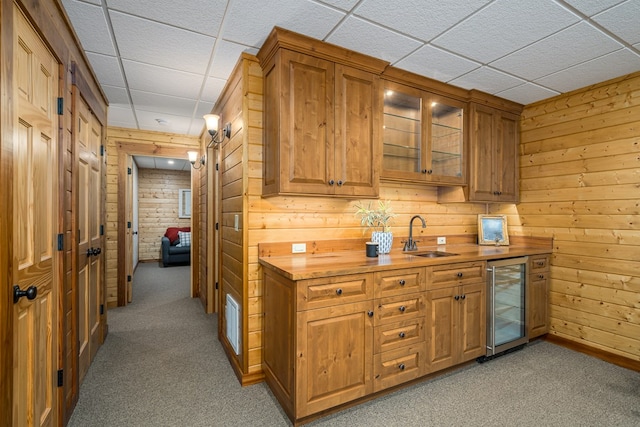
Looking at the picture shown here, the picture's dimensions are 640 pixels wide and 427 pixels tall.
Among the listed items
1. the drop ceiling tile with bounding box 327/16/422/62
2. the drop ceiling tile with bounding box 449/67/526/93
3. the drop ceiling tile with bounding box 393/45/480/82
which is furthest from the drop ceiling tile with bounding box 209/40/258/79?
the drop ceiling tile with bounding box 449/67/526/93

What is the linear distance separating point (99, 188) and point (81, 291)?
1054 millimetres

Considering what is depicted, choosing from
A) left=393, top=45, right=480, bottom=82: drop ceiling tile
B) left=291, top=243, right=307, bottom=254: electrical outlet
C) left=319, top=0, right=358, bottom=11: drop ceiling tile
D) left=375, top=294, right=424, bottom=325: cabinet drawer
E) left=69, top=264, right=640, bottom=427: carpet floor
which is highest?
left=393, top=45, right=480, bottom=82: drop ceiling tile

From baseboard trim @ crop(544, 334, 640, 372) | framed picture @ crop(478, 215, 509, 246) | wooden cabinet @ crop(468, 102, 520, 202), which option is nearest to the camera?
baseboard trim @ crop(544, 334, 640, 372)

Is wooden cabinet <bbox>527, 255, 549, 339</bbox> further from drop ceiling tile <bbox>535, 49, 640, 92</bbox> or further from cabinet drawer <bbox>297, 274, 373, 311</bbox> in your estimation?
cabinet drawer <bbox>297, 274, 373, 311</bbox>

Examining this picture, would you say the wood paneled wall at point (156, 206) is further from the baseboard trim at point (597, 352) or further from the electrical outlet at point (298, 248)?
the baseboard trim at point (597, 352)

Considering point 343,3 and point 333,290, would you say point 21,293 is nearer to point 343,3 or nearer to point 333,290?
point 333,290

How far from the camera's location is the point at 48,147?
5.53 feet

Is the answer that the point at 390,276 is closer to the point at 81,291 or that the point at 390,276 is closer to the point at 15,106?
the point at 15,106

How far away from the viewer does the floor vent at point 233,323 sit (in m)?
2.43

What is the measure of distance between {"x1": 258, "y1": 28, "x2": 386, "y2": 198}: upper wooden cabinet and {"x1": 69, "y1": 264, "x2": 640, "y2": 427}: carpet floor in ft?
4.92

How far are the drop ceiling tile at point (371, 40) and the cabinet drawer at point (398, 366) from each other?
2.19m

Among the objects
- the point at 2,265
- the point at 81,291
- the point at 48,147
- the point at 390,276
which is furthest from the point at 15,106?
the point at 390,276

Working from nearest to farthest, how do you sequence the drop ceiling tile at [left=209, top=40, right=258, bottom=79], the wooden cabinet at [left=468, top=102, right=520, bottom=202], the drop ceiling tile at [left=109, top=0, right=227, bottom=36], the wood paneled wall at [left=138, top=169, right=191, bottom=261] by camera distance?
1. the drop ceiling tile at [left=109, top=0, right=227, bottom=36]
2. the drop ceiling tile at [left=209, top=40, right=258, bottom=79]
3. the wooden cabinet at [left=468, top=102, right=520, bottom=202]
4. the wood paneled wall at [left=138, top=169, right=191, bottom=261]

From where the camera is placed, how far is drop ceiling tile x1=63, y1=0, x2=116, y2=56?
1839mm
